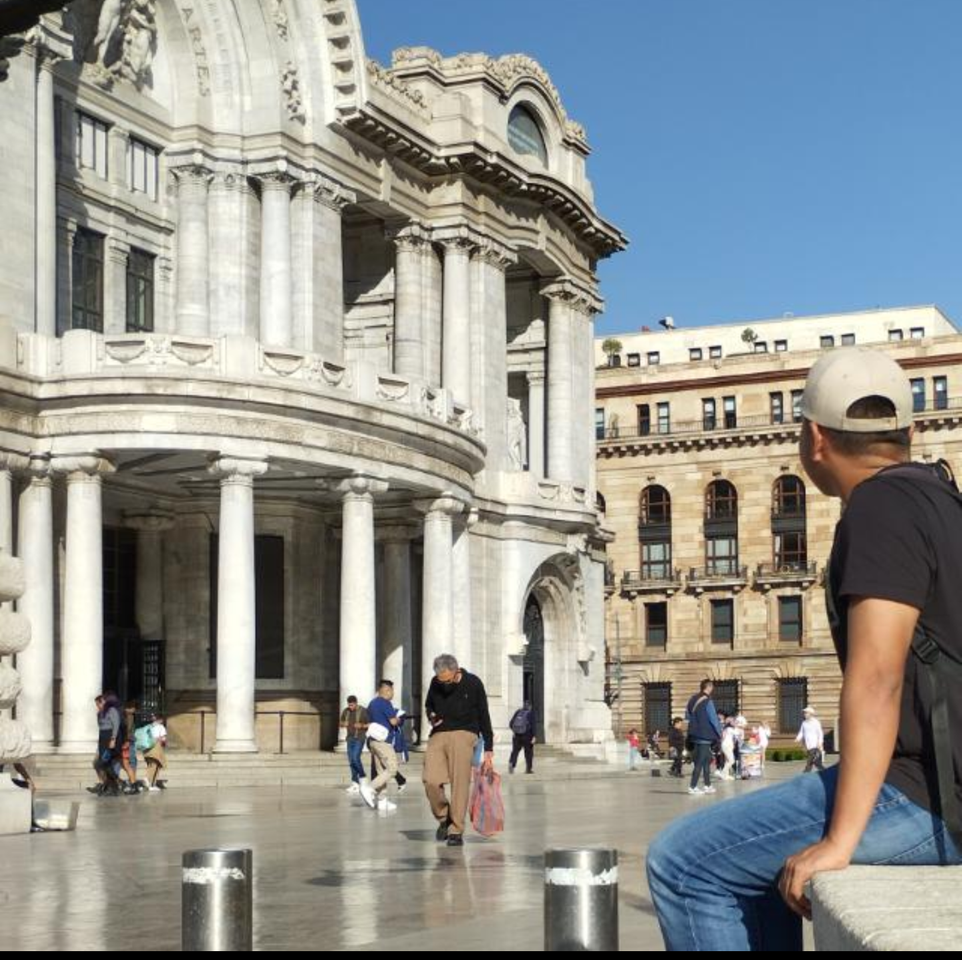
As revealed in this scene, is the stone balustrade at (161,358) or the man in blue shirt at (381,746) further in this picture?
the stone balustrade at (161,358)

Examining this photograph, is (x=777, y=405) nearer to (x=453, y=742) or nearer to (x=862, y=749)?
(x=453, y=742)

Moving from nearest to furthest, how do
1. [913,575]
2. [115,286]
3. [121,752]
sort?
1. [913,575]
2. [121,752]
3. [115,286]

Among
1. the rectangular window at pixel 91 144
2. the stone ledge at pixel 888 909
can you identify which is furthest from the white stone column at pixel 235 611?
the stone ledge at pixel 888 909

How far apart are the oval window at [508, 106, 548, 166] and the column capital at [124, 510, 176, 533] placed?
1562 centimetres

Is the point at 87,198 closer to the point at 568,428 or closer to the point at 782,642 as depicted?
the point at 568,428

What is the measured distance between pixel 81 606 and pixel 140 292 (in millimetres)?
11229

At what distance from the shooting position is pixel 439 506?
45219mm

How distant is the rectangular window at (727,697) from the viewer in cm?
9809

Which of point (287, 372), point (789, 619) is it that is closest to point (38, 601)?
point (287, 372)

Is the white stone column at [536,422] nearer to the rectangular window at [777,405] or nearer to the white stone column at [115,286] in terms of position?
the white stone column at [115,286]

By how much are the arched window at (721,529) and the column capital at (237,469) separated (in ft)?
207

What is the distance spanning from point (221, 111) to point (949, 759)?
44.6 metres

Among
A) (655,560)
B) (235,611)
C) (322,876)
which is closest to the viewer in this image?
(322,876)

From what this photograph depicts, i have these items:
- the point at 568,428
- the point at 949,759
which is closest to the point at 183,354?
the point at 568,428
